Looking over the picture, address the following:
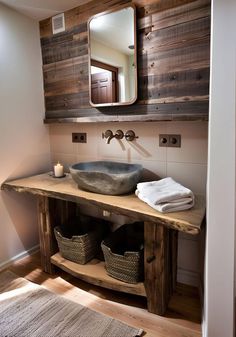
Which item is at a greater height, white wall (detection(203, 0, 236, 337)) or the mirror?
the mirror

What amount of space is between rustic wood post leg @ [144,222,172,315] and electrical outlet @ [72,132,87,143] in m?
1.05

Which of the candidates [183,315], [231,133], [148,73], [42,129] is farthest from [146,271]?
[42,129]

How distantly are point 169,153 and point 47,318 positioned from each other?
4.51ft

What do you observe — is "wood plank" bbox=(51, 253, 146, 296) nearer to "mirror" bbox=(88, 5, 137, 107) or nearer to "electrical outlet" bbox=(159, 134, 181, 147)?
"electrical outlet" bbox=(159, 134, 181, 147)

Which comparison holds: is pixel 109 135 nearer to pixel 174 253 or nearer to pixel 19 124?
pixel 19 124

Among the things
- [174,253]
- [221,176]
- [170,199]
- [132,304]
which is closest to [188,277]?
[174,253]

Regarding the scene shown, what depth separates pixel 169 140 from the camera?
1725 millimetres

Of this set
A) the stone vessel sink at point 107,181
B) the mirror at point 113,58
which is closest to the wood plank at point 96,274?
the stone vessel sink at point 107,181

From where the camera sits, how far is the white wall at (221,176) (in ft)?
3.25

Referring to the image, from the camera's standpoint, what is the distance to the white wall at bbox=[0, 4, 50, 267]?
1994 millimetres

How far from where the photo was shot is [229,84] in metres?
1.00

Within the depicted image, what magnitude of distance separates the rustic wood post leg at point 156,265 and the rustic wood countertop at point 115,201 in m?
0.13

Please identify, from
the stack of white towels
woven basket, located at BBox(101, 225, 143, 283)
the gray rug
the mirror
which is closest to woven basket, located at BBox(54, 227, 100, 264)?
woven basket, located at BBox(101, 225, 143, 283)

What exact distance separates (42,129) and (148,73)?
1.19 metres
